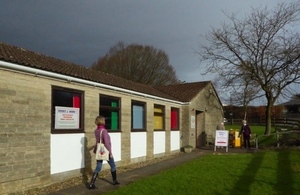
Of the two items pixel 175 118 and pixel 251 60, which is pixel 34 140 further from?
pixel 251 60

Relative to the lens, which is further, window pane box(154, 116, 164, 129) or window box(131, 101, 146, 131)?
window pane box(154, 116, 164, 129)

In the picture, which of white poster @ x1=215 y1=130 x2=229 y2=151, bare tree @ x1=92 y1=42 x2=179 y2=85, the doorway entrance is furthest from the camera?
bare tree @ x1=92 y1=42 x2=179 y2=85

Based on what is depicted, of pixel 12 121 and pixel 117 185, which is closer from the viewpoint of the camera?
pixel 12 121

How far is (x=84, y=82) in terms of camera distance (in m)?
10.2

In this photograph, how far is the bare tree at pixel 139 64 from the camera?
43.6 metres

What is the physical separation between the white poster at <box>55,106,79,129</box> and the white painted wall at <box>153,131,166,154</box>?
6.52m

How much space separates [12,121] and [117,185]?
3030 mm

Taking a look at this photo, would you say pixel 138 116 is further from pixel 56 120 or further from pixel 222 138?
pixel 222 138

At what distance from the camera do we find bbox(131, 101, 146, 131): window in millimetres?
13836

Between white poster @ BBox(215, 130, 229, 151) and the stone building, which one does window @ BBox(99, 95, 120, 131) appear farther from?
white poster @ BBox(215, 130, 229, 151)

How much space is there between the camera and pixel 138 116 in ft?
47.1

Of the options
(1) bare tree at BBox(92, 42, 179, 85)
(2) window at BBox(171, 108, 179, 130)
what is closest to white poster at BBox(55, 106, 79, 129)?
(2) window at BBox(171, 108, 179, 130)

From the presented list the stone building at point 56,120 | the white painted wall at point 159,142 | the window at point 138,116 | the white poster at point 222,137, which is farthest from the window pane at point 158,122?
the white poster at point 222,137

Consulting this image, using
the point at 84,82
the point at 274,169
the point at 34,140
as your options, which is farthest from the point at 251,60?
the point at 34,140
